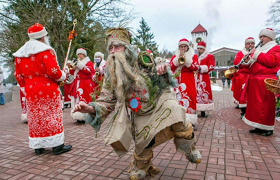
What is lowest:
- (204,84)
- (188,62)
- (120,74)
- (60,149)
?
(60,149)

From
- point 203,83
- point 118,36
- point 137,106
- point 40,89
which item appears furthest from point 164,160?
point 203,83

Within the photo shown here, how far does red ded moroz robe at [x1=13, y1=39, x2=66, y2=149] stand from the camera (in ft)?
12.4

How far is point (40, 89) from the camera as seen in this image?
386 cm

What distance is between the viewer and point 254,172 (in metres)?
3.00

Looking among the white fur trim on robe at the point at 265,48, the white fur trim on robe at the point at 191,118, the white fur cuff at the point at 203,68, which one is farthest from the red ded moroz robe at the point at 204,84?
the white fur trim on robe at the point at 265,48

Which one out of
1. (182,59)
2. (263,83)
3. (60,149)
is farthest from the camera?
(182,59)

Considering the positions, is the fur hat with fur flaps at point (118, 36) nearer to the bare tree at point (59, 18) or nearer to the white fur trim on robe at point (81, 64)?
the white fur trim on robe at point (81, 64)

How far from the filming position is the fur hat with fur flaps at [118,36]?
99.1 inches

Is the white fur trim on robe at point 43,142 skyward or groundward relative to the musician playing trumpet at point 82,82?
groundward

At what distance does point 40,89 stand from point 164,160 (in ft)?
8.15

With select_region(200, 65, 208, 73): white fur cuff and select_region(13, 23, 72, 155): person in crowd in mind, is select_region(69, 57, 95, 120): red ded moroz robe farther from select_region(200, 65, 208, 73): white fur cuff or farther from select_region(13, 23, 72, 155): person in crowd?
select_region(200, 65, 208, 73): white fur cuff

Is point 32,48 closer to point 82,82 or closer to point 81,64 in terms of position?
point 81,64

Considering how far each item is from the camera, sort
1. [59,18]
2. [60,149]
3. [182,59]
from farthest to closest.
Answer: [59,18] < [182,59] < [60,149]

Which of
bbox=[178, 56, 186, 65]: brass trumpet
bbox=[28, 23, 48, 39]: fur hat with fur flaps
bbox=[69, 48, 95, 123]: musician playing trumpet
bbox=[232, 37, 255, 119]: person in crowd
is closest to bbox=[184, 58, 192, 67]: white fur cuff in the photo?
bbox=[178, 56, 186, 65]: brass trumpet
